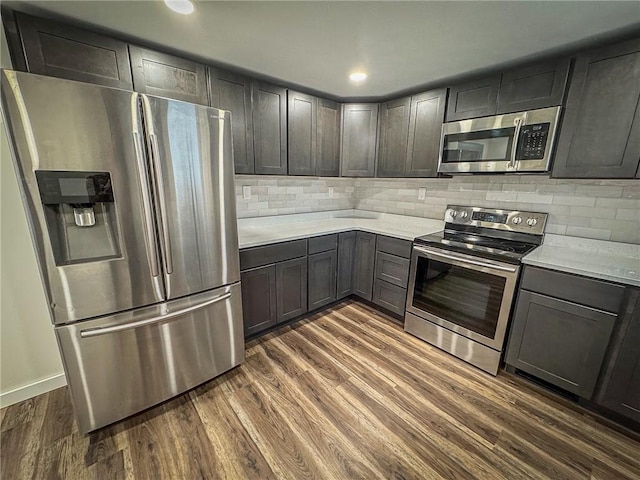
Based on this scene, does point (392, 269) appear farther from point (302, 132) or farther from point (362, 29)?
point (362, 29)

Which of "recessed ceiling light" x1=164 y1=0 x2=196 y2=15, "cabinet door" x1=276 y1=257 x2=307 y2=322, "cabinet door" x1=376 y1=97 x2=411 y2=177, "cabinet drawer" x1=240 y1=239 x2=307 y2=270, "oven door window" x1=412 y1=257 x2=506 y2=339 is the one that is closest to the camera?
"recessed ceiling light" x1=164 y1=0 x2=196 y2=15

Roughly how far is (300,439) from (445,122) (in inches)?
104

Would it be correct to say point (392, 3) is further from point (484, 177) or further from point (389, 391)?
point (389, 391)

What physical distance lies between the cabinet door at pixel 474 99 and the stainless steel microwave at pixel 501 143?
0.22ft

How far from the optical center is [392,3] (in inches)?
50.9

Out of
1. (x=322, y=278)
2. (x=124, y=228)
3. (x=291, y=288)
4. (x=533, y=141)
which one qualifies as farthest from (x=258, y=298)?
(x=533, y=141)

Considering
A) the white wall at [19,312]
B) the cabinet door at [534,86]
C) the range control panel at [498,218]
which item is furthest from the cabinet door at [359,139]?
the white wall at [19,312]

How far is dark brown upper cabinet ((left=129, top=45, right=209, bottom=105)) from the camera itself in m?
1.68

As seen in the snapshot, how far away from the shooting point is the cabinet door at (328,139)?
2.73 meters

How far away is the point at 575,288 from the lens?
1.60 m

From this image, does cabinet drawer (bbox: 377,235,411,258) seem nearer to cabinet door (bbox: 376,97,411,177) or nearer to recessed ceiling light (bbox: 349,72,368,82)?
cabinet door (bbox: 376,97,411,177)

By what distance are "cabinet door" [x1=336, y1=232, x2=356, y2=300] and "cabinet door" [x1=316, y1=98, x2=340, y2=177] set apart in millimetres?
744

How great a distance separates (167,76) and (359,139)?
1.86 m

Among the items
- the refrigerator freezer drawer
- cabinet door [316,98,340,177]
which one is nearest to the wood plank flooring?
the refrigerator freezer drawer
